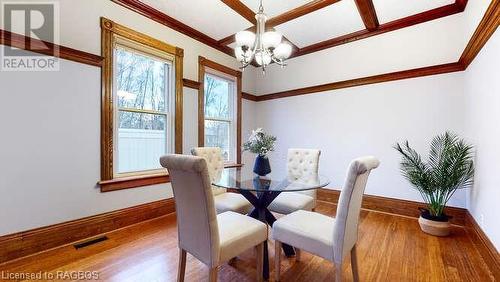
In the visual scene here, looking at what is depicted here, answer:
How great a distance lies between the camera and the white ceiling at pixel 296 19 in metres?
2.83

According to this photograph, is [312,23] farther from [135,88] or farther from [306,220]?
[306,220]

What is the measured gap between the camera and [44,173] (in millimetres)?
2135

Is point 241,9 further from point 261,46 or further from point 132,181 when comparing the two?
point 132,181

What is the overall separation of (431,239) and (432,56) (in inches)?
92.4

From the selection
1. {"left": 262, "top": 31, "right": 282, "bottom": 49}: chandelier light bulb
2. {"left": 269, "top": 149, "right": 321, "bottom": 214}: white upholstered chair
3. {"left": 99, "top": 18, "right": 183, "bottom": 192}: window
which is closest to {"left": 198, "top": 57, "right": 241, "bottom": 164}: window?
{"left": 99, "top": 18, "right": 183, "bottom": 192}: window

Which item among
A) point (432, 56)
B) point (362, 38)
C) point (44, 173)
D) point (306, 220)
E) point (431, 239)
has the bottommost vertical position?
point (431, 239)

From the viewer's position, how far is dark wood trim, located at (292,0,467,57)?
112 inches

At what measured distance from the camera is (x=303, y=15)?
3100 mm

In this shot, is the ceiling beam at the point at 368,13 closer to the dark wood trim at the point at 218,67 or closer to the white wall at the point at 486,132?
the white wall at the point at 486,132

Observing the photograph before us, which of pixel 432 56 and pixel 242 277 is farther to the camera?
pixel 432 56

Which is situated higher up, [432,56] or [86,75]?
[432,56]

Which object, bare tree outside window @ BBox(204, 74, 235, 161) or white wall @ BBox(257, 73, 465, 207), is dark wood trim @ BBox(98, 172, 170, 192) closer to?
bare tree outside window @ BBox(204, 74, 235, 161)

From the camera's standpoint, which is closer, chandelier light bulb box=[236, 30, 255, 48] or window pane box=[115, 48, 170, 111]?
chandelier light bulb box=[236, 30, 255, 48]

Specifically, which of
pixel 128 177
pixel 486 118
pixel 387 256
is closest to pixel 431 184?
pixel 486 118
